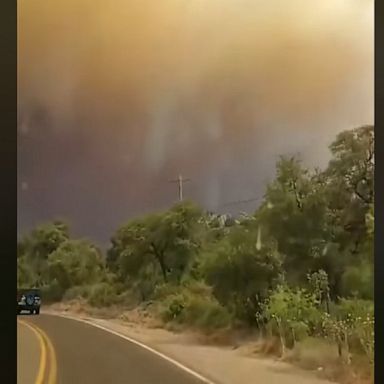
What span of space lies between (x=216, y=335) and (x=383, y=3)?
914 millimetres

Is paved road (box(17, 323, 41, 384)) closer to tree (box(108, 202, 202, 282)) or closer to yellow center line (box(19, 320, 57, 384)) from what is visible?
yellow center line (box(19, 320, 57, 384))

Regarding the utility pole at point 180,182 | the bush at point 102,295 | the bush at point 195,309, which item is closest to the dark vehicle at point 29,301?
the bush at point 102,295

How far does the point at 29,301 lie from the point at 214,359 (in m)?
0.45

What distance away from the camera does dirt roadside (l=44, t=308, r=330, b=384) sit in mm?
1710

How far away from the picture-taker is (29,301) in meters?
1.62

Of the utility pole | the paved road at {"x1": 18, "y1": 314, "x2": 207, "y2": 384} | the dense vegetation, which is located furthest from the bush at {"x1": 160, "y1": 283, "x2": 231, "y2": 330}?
the utility pole

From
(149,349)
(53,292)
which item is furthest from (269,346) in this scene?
(53,292)

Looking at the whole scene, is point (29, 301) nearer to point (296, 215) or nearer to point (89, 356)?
point (89, 356)

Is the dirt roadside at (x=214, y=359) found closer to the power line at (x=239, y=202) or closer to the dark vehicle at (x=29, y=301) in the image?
the dark vehicle at (x=29, y=301)

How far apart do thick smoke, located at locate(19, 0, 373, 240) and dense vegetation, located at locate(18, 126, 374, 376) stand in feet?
0.18

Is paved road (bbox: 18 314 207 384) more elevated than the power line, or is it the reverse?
the power line

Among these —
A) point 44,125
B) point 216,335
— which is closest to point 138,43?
point 44,125

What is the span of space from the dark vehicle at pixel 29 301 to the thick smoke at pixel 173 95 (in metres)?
0.15

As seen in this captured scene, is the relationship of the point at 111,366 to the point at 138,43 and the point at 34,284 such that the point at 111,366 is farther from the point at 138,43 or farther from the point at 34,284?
the point at 138,43
